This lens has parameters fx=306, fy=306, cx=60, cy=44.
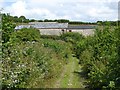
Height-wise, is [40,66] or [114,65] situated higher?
[114,65]

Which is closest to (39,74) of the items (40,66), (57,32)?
(40,66)

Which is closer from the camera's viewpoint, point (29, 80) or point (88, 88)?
point (29, 80)

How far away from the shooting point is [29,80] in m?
11.9

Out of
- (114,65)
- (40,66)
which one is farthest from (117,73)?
(40,66)

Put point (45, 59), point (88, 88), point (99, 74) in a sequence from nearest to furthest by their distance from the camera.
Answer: point (99, 74)
point (88, 88)
point (45, 59)

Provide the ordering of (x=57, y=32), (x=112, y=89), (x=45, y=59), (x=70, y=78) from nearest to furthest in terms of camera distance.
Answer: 1. (x=112, y=89)
2. (x=45, y=59)
3. (x=70, y=78)
4. (x=57, y=32)

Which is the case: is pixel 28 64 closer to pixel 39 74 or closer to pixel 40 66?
pixel 39 74

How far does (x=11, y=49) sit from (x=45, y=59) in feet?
14.2

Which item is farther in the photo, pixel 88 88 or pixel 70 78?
pixel 70 78

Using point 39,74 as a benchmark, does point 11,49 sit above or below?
above

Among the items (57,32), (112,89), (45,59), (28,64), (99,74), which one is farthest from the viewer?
(57,32)

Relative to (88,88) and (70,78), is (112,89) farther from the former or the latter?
(70,78)

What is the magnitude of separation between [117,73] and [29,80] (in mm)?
4102

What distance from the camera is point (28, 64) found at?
12633 millimetres
